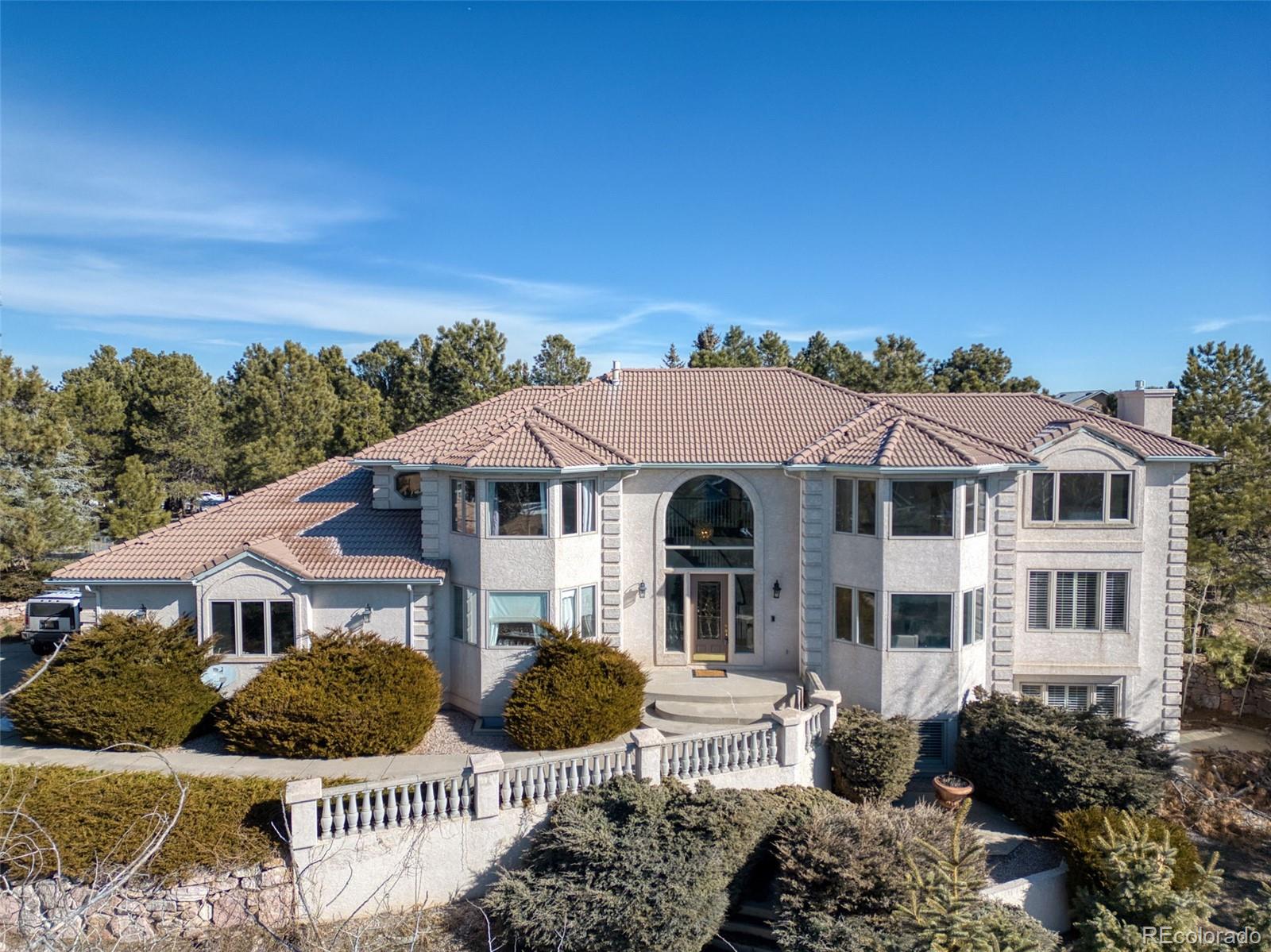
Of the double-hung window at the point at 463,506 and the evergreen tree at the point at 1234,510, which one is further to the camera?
the evergreen tree at the point at 1234,510

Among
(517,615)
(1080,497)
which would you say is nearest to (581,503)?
(517,615)

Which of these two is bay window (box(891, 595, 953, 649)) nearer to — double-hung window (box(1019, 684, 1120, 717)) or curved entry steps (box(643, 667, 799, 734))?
curved entry steps (box(643, 667, 799, 734))

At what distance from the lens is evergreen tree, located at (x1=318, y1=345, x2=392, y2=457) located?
4216 cm

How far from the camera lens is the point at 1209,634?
26047 millimetres

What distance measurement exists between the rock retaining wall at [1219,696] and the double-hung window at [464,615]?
2345cm

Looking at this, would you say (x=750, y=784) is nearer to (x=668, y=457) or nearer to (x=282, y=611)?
(x=668, y=457)

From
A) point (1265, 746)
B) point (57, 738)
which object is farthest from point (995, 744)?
Answer: point (57, 738)

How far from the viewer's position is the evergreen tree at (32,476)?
1133 inches

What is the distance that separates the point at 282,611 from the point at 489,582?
511cm

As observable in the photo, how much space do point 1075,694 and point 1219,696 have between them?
988 centimetres

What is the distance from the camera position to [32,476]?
29828 millimetres

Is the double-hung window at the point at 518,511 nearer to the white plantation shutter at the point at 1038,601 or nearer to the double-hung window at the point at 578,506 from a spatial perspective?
the double-hung window at the point at 578,506

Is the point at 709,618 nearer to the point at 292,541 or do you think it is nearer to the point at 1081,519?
the point at 1081,519

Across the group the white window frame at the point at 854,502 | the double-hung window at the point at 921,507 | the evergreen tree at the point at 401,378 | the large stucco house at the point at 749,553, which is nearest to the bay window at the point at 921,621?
the large stucco house at the point at 749,553
